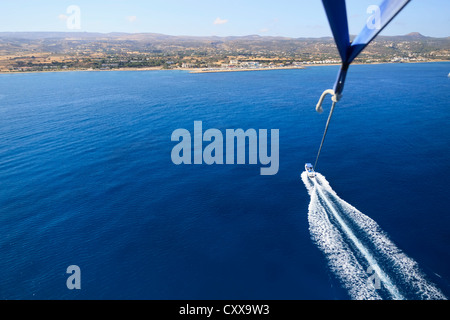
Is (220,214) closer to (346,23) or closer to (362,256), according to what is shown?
(362,256)

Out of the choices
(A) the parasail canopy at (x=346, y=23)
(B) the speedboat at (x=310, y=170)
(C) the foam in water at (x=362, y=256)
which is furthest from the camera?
(B) the speedboat at (x=310, y=170)

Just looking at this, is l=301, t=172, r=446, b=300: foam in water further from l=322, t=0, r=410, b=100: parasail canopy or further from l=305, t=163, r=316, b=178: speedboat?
l=322, t=0, r=410, b=100: parasail canopy

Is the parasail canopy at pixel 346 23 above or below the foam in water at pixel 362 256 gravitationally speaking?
above

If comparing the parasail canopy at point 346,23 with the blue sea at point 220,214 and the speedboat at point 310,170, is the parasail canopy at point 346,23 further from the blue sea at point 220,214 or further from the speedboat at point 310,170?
the speedboat at point 310,170

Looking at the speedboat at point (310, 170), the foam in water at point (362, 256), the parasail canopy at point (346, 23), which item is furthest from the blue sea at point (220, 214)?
the parasail canopy at point (346, 23)

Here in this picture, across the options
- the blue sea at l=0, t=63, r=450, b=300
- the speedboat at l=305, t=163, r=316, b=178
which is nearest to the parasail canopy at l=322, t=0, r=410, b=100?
the blue sea at l=0, t=63, r=450, b=300

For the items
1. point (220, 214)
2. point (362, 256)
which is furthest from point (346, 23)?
point (220, 214)

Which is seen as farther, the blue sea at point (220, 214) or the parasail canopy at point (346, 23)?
the blue sea at point (220, 214)
